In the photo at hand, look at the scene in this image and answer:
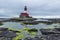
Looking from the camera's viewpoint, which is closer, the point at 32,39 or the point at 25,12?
the point at 32,39

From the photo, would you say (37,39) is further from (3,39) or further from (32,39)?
(3,39)

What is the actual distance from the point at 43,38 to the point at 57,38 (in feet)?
3.62

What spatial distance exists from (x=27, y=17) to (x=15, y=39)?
29.9 meters

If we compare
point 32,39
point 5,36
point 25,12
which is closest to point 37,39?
point 32,39

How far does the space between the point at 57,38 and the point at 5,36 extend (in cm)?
→ 425

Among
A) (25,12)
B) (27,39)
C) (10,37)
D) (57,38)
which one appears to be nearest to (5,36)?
(10,37)

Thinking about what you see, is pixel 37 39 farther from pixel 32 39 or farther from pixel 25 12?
pixel 25 12

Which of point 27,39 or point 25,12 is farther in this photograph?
point 25,12

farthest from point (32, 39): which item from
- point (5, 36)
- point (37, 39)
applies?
point (5, 36)

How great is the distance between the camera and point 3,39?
1600 cm

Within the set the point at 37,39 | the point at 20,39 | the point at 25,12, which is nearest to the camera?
the point at 37,39

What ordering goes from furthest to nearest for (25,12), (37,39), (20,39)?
(25,12) < (20,39) < (37,39)

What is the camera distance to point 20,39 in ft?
55.6

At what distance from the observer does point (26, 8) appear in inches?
1757
